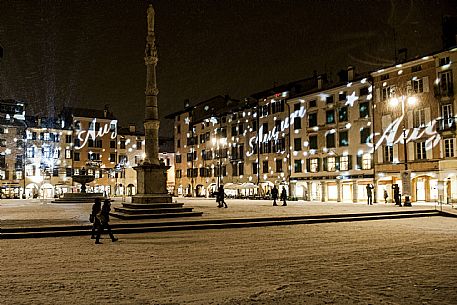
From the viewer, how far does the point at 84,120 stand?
Result: 81.7 metres

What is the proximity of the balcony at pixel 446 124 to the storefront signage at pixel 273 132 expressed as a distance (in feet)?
55.7

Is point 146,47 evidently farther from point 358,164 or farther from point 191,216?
point 358,164

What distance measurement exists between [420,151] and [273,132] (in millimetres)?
20311

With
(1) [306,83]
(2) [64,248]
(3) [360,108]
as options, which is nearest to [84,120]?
(1) [306,83]

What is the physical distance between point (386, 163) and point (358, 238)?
97.4ft

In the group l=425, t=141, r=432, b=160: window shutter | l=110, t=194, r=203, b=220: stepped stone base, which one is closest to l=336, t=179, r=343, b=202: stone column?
l=425, t=141, r=432, b=160: window shutter

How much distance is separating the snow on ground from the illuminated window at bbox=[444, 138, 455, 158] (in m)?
24.4

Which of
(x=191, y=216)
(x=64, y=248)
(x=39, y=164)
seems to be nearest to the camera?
(x=64, y=248)

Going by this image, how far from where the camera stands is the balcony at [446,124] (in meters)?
37.0

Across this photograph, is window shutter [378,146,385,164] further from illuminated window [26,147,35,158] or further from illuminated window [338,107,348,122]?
illuminated window [26,147,35,158]

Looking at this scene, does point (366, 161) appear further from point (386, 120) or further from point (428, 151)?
point (428, 151)

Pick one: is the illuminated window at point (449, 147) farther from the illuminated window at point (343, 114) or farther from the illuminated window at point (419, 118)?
the illuminated window at point (343, 114)

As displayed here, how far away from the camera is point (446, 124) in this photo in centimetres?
3759

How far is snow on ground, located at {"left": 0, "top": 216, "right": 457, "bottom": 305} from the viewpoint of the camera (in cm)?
727
